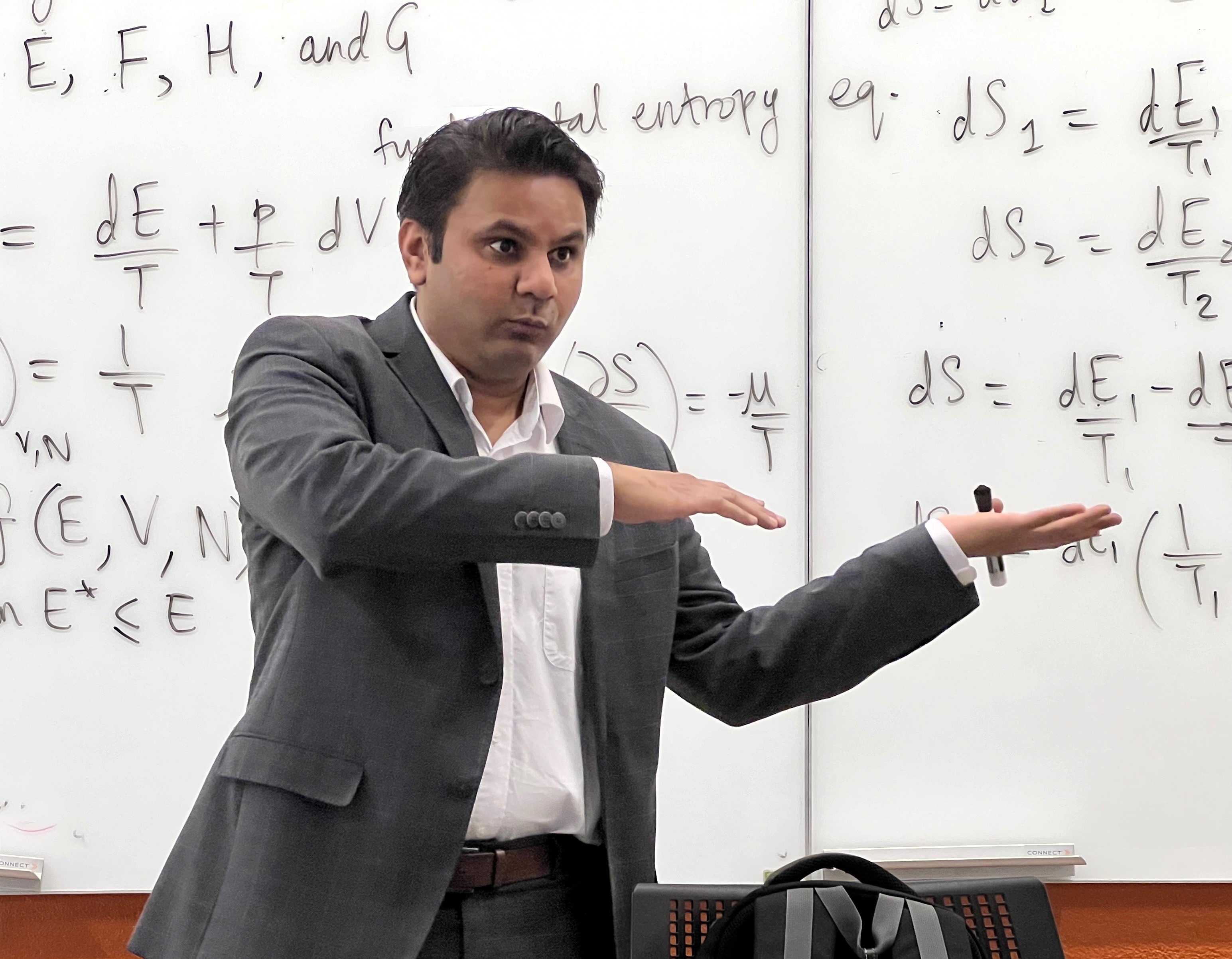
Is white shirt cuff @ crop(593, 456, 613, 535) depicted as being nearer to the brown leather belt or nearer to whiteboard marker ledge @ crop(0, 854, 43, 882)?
the brown leather belt

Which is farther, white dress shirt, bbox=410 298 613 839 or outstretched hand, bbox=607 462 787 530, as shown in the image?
white dress shirt, bbox=410 298 613 839

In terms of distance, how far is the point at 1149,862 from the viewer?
202cm

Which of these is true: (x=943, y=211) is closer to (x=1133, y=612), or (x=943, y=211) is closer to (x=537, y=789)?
(x=1133, y=612)

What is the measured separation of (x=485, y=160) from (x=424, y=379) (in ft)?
0.73

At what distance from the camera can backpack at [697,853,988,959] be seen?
0.90 m

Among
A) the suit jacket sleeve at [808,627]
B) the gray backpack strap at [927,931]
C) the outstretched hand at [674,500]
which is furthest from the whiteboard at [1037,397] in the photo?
the gray backpack strap at [927,931]

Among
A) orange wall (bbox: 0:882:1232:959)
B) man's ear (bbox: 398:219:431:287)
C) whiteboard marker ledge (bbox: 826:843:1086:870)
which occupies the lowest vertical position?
orange wall (bbox: 0:882:1232:959)

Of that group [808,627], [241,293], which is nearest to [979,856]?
[808,627]

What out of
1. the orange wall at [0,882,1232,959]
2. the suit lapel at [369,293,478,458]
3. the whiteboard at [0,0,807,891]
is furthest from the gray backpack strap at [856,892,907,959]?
the orange wall at [0,882,1232,959]

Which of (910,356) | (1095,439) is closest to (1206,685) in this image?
(1095,439)

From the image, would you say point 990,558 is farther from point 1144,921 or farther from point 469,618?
point 1144,921

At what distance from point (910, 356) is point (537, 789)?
114 centimetres

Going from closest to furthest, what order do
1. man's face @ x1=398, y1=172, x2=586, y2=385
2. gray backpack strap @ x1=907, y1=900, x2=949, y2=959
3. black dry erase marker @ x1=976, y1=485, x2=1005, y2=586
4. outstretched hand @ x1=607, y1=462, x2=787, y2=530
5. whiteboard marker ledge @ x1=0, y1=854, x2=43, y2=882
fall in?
gray backpack strap @ x1=907, y1=900, x2=949, y2=959
outstretched hand @ x1=607, y1=462, x2=787, y2=530
black dry erase marker @ x1=976, y1=485, x2=1005, y2=586
man's face @ x1=398, y1=172, x2=586, y2=385
whiteboard marker ledge @ x1=0, y1=854, x2=43, y2=882

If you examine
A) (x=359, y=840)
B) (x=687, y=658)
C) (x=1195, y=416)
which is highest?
(x=1195, y=416)
